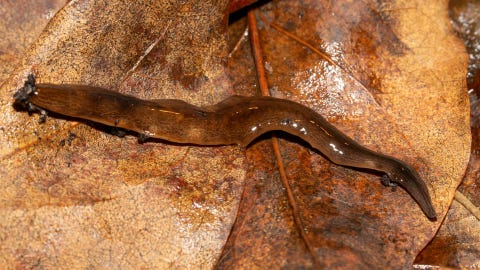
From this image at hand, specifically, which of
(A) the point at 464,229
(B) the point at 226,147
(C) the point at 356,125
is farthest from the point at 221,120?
(A) the point at 464,229

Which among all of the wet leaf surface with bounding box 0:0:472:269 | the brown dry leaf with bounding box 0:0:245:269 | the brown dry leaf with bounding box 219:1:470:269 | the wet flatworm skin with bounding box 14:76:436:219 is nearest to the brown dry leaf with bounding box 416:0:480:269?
the wet leaf surface with bounding box 0:0:472:269

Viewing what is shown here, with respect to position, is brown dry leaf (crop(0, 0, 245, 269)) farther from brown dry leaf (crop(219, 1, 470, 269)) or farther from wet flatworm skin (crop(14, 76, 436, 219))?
brown dry leaf (crop(219, 1, 470, 269))

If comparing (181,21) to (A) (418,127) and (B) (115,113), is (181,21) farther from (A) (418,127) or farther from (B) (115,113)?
(A) (418,127)

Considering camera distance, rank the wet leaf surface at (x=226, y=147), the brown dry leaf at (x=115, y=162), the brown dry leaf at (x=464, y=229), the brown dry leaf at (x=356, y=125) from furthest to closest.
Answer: the brown dry leaf at (x=464, y=229) < the brown dry leaf at (x=356, y=125) < the wet leaf surface at (x=226, y=147) < the brown dry leaf at (x=115, y=162)

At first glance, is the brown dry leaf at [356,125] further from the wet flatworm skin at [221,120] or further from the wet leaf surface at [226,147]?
the wet flatworm skin at [221,120]

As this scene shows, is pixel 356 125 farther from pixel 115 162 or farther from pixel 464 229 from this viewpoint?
pixel 115 162

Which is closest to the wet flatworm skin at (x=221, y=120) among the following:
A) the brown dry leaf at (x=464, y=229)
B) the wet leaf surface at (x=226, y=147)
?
the wet leaf surface at (x=226, y=147)

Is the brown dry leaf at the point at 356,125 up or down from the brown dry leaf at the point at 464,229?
up
